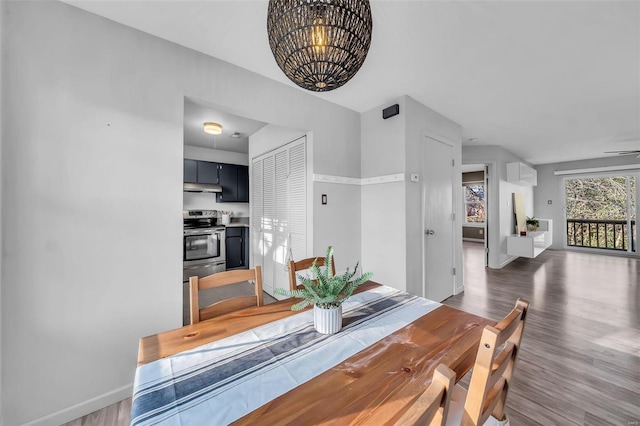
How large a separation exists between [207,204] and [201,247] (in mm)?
1113

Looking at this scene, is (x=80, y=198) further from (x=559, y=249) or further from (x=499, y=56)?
(x=559, y=249)

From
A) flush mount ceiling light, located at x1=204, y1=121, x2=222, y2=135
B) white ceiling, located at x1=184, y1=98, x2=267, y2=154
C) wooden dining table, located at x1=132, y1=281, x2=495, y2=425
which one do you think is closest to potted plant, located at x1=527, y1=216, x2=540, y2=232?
wooden dining table, located at x1=132, y1=281, x2=495, y2=425

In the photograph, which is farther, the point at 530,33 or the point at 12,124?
the point at 530,33

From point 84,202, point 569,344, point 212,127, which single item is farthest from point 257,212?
point 569,344

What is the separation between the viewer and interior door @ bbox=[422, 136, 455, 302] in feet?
9.66

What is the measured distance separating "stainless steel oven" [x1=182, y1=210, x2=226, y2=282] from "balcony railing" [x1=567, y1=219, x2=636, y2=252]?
8957 millimetres

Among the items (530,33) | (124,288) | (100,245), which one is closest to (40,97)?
(100,245)

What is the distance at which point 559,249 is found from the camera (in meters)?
6.77

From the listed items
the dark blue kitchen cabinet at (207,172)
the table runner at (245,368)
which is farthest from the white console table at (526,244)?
the dark blue kitchen cabinet at (207,172)

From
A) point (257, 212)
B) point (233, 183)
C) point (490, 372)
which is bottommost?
point (490, 372)

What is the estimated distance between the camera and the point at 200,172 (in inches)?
175

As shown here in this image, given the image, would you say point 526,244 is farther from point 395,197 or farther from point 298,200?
point 298,200

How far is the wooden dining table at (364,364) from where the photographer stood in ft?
2.25

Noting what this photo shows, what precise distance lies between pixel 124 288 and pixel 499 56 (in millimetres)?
3333
